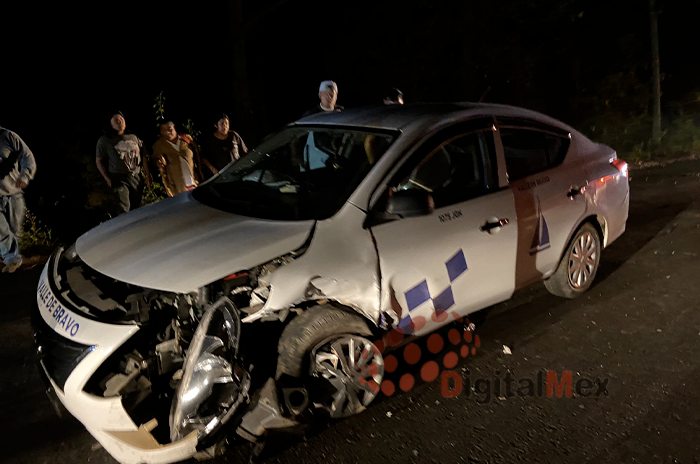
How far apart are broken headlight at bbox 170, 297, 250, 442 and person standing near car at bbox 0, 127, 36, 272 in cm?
418

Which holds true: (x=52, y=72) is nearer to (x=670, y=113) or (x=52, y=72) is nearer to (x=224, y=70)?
(x=224, y=70)

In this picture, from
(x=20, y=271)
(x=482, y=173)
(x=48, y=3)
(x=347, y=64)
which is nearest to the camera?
(x=482, y=173)

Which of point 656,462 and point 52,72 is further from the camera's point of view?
point 52,72

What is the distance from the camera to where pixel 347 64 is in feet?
54.3

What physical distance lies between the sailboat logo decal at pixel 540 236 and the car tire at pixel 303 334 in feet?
5.63

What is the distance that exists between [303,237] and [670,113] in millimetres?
17297

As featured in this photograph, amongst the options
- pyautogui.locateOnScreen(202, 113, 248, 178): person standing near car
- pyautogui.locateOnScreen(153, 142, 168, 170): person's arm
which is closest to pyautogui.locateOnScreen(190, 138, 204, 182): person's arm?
pyautogui.locateOnScreen(202, 113, 248, 178): person standing near car

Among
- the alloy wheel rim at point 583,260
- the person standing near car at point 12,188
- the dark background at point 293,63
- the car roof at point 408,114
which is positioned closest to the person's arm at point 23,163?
the person standing near car at point 12,188

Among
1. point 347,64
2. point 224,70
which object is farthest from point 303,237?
point 347,64

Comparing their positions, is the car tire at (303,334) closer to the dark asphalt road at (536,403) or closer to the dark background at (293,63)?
the dark asphalt road at (536,403)

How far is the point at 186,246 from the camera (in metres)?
3.13

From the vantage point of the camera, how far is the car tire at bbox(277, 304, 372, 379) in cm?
314

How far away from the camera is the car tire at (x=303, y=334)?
3.14 meters

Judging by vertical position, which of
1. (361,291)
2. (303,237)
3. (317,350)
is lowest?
(317,350)
